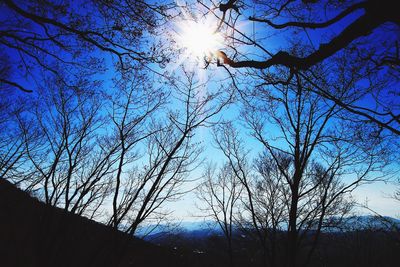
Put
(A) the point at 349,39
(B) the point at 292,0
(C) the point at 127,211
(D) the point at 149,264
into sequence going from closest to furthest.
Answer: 1. (A) the point at 349,39
2. (B) the point at 292,0
3. (C) the point at 127,211
4. (D) the point at 149,264

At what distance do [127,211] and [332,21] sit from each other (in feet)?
30.6

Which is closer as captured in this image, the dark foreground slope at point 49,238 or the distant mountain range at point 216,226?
Result: the distant mountain range at point 216,226

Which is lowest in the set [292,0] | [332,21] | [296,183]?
[296,183]

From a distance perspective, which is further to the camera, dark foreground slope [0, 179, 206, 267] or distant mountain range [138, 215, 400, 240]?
dark foreground slope [0, 179, 206, 267]

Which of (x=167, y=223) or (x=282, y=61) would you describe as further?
(x=167, y=223)

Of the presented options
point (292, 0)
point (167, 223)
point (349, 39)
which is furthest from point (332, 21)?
point (167, 223)

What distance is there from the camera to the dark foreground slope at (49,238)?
991 centimetres

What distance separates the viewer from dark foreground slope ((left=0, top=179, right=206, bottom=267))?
32.5 feet

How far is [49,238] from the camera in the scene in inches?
458

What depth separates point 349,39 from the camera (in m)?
2.76

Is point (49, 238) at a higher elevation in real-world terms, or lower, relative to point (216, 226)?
lower

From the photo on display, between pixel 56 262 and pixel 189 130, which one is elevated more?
pixel 189 130

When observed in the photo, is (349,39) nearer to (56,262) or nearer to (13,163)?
(56,262)

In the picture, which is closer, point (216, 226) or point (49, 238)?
point (49, 238)
